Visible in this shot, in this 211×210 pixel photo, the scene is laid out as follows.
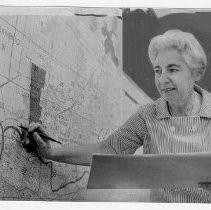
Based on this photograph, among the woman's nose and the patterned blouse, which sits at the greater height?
the woman's nose

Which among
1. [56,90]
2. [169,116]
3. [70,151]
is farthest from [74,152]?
[169,116]

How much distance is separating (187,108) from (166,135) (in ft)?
0.40

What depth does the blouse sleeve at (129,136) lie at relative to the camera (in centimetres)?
180

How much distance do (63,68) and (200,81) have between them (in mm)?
486

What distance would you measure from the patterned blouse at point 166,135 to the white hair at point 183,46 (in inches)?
3.6

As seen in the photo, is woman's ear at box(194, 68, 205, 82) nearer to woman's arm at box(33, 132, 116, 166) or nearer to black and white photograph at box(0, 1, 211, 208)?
black and white photograph at box(0, 1, 211, 208)

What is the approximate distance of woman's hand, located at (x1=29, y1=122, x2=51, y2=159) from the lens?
1759mm

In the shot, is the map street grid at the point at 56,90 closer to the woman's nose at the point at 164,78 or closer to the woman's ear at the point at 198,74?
the woman's nose at the point at 164,78

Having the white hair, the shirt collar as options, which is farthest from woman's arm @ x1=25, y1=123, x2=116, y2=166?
the white hair

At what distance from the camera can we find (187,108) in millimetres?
1827

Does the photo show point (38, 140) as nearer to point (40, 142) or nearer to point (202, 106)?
point (40, 142)

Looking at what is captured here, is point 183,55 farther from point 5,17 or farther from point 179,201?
point 5,17
